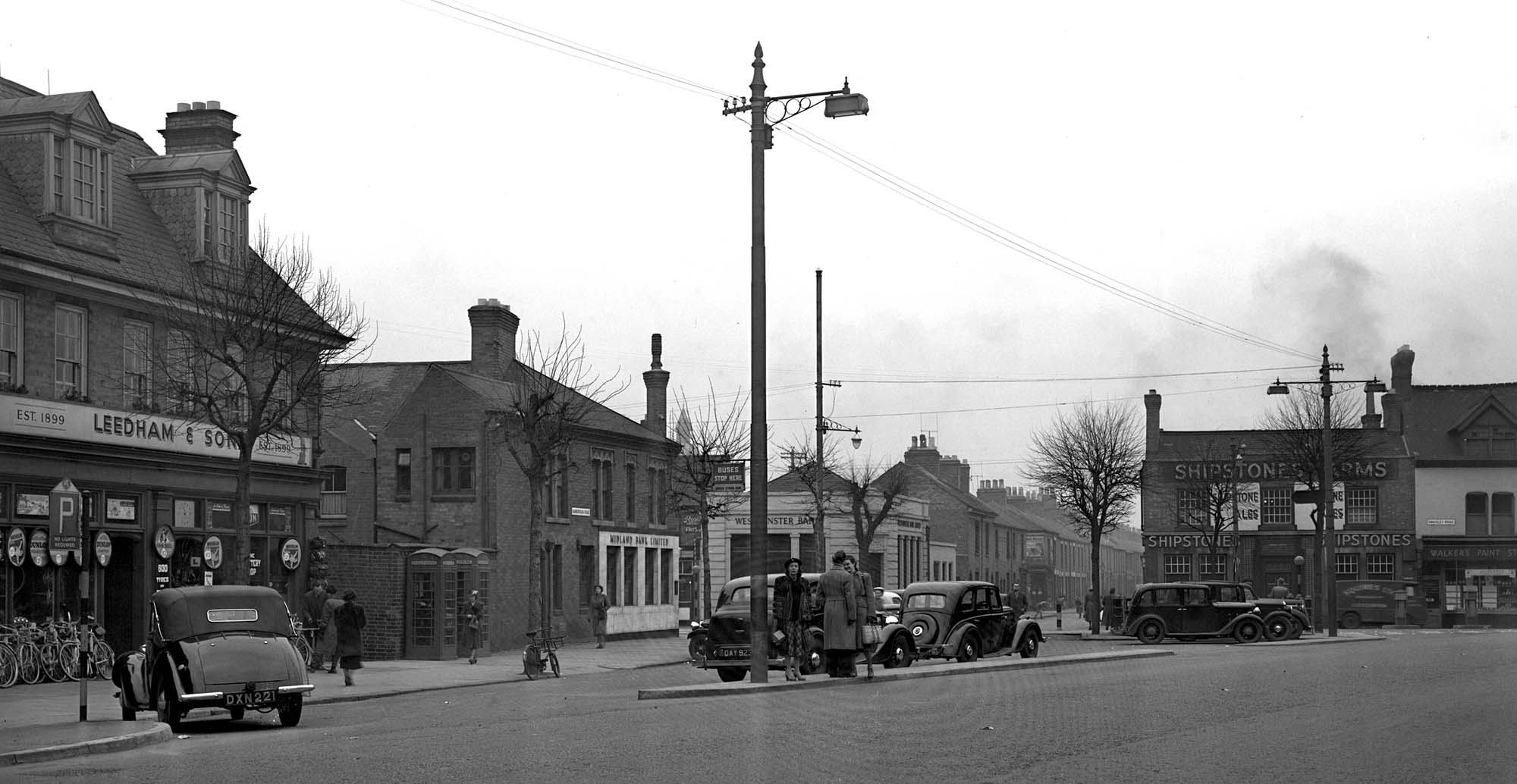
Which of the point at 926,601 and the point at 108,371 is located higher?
the point at 108,371

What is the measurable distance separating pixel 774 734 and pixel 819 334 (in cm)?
2972

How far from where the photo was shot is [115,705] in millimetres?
22734

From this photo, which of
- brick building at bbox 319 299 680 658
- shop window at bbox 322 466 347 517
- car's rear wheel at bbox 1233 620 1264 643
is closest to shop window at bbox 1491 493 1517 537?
car's rear wheel at bbox 1233 620 1264 643

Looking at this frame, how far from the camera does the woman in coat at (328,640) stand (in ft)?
108

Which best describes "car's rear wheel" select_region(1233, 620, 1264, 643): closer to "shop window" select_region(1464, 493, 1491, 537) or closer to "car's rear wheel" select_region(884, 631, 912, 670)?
"car's rear wheel" select_region(884, 631, 912, 670)

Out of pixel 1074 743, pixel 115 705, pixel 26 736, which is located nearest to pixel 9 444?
pixel 115 705

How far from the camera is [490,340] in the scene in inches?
1907

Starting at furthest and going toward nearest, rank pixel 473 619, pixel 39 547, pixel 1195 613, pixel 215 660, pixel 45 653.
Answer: pixel 1195 613
pixel 473 619
pixel 39 547
pixel 45 653
pixel 215 660

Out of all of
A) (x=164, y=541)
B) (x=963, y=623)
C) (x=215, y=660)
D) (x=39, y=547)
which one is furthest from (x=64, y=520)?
(x=963, y=623)

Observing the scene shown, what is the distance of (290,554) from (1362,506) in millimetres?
52574

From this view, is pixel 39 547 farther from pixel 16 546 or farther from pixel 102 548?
pixel 102 548

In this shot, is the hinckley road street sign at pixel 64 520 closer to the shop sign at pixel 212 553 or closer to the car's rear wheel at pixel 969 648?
the shop sign at pixel 212 553

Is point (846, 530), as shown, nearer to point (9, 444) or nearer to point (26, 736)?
point (9, 444)

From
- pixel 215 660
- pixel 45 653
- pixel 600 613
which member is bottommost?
pixel 600 613
